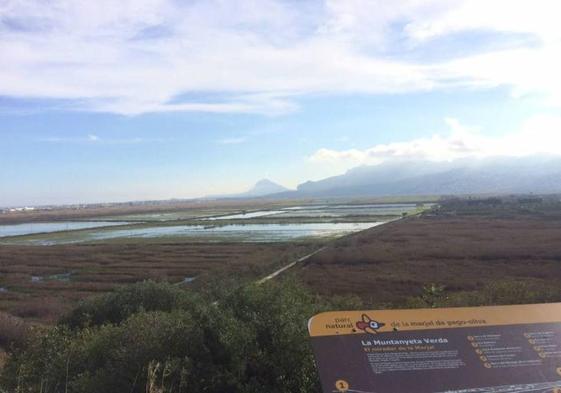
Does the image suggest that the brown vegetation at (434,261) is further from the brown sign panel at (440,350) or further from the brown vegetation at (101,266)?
the brown sign panel at (440,350)

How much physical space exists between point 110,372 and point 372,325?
3680mm

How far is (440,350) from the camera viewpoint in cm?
473

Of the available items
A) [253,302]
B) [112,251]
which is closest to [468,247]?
[112,251]

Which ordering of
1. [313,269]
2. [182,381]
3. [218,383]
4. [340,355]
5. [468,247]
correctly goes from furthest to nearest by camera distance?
[468,247], [313,269], [218,383], [182,381], [340,355]

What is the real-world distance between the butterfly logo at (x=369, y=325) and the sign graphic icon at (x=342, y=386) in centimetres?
65

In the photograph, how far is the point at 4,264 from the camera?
4012 centimetres

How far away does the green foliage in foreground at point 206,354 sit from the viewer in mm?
5934

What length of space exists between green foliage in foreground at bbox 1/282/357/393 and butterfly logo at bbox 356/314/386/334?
132 cm

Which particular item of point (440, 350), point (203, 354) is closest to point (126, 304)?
point (203, 354)

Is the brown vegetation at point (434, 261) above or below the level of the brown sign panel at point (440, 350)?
below

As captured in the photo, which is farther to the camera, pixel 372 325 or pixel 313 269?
pixel 313 269

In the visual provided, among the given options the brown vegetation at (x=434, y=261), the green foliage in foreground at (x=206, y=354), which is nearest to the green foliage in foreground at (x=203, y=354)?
the green foliage in foreground at (x=206, y=354)

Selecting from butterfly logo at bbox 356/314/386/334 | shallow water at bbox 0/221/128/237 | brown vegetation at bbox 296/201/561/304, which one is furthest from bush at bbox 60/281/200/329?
shallow water at bbox 0/221/128/237

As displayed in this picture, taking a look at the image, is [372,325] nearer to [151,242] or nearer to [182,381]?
[182,381]
